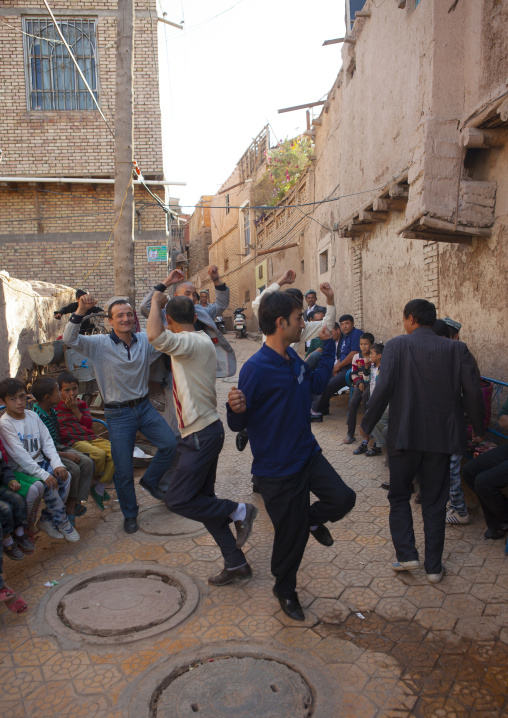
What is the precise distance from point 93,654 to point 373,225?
8074mm

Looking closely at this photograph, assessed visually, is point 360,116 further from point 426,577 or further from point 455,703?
point 455,703

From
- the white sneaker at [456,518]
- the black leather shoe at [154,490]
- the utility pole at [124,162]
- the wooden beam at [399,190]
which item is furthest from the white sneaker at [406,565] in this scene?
the wooden beam at [399,190]

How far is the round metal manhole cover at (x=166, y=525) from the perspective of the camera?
15.0 feet

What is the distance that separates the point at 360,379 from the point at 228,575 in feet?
12.4

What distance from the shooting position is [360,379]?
690 cm

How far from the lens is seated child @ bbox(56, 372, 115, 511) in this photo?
16.1 feet

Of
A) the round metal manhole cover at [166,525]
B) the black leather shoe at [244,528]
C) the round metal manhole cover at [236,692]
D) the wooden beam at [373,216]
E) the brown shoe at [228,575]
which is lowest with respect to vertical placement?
the round metal manhole cover at [166,525]

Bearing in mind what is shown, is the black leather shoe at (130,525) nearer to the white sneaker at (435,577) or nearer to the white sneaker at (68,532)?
the white sneaker at (68,532)

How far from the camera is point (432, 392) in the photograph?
3.66 metres

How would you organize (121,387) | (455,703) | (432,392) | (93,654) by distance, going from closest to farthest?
1. (455,703)
2. (93,654)
3. (432,392)
4. (121,387)

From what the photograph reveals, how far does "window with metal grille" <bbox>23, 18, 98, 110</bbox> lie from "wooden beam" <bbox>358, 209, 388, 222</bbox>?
9.16m

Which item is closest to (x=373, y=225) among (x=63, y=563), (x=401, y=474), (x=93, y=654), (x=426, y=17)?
(x=426, y=17)

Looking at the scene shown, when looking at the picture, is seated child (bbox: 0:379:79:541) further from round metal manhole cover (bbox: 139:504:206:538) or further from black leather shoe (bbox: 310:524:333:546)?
black leather shoe (bbox: 310:524:333:546)

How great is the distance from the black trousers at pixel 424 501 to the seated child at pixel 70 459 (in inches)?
101
